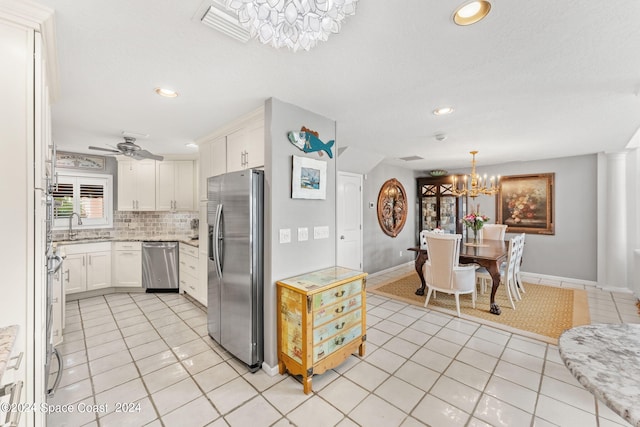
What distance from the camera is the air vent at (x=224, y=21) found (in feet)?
4.06

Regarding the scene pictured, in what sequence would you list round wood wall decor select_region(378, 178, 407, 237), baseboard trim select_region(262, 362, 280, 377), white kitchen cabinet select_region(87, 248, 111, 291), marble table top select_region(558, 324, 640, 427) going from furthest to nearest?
round wood wall decor select_region(378, 178, 407, 237), white kitchen cabinet select_region(87, 248, 111, 291), baseboard trim select_region(262, 362, 280, 377), marble table top select_region(558, 324, 640, 427)

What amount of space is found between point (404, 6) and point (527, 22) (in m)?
0.67

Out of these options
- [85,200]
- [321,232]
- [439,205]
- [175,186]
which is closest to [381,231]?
[439,205]

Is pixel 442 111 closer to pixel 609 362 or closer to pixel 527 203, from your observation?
pixel 609 362

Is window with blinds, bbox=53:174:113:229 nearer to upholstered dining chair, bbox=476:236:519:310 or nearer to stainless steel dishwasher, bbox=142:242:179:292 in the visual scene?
stainless steel dishwasher, bbox=142:242:179:292

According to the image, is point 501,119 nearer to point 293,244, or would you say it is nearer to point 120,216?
point 293,244

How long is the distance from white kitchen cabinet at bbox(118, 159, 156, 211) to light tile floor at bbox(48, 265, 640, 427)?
2147mm

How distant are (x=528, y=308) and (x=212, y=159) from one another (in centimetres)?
472

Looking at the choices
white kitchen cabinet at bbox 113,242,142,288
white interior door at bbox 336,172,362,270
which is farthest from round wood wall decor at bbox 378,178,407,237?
white kitchen cabinet at bbox 113,242,142,288

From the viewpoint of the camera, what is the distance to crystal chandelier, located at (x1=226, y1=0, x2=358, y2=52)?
92cm

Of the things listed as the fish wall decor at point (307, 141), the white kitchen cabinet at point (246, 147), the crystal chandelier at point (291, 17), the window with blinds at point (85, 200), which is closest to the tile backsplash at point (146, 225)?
the window with blinds at point (85, 200)

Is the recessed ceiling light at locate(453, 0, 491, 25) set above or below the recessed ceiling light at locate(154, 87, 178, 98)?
below

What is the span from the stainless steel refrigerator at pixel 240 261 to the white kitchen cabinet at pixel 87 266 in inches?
113

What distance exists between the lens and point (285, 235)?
7.69ft
